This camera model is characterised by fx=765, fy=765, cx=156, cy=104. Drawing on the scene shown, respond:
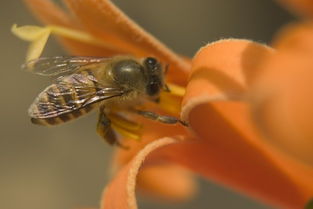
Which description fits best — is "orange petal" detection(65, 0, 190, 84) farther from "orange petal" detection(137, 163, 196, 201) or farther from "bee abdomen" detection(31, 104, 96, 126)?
"orange petal" detection(137, 163, 196, 201)

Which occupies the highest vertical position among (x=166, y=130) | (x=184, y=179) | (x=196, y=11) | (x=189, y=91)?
(x=189, y=91)

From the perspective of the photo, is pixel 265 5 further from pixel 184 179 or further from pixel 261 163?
pixel 261 163

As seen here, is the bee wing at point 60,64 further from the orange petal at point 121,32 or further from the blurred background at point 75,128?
the blurred background at point 75,128

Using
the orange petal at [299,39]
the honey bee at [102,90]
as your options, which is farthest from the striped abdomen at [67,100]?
the orange petal at [299,39]

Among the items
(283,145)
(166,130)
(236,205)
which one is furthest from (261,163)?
(236,205)

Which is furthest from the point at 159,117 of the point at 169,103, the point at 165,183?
the point at 165,183

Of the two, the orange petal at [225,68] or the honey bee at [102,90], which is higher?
the orange petal at [225,68]

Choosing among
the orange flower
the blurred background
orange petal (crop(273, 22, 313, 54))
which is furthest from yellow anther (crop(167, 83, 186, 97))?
the blurred background
